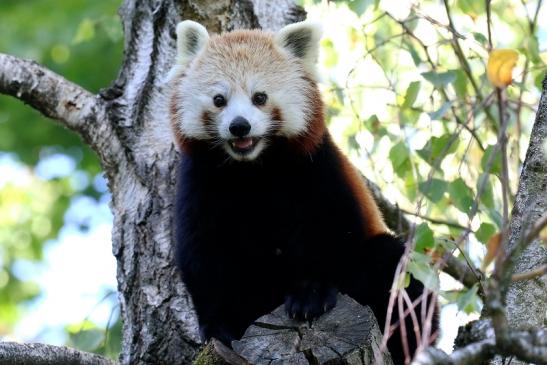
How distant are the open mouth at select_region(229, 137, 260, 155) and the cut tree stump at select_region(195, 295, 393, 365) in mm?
1031

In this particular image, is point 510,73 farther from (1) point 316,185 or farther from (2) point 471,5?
(2) point 471,5

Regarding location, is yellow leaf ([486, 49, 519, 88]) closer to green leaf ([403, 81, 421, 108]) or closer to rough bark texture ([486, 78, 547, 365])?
rough bark texture ([486, 78, 547, 365])

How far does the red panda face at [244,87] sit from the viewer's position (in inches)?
158

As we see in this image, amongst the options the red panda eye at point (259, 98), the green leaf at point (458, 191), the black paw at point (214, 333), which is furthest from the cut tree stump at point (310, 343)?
the red panda eye at point (259, 98)

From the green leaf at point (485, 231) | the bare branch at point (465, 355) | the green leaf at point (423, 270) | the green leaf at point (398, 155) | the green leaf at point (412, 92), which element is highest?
the green leaf at point (412, 92)

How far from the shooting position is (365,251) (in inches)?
158

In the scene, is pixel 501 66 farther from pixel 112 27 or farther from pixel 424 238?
pixel 112 27

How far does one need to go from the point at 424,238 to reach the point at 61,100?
2.20m

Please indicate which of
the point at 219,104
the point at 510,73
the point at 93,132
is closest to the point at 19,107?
the point at 93,132

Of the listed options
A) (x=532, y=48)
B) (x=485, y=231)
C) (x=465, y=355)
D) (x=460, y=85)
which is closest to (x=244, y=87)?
(x=460, y=85)

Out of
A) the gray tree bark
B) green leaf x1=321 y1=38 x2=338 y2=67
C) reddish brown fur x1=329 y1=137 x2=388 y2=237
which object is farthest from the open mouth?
green leaf x1=321 y1=38 x2=338 y2=67

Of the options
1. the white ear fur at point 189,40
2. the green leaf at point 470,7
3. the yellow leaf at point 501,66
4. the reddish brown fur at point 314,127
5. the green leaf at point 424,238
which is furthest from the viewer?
the green leaf at point 470,7

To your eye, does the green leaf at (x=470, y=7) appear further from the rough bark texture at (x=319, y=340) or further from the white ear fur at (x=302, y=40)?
the rough bark texture at (x=319, y=340)

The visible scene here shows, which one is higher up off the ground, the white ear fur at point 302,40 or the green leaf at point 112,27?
the green leaf at point 112,27
